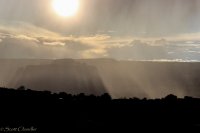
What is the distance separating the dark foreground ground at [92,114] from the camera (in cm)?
3975

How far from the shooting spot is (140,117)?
48.9 metres

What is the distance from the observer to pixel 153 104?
199 feet

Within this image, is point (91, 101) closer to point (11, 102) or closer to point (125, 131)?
point (11, 102)

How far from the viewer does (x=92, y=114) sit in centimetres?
4878

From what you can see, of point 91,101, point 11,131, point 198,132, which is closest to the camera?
point 11,131

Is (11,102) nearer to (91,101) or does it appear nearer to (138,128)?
(91,101)

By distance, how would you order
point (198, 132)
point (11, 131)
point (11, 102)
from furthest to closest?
point (11, 102), point (198, 132), point (11, 131)

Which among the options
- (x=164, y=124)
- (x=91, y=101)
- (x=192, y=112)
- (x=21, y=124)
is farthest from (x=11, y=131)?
(x=192, y=112)

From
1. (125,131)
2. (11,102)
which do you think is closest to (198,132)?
(125,131)

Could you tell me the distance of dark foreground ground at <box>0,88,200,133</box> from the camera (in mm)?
39750

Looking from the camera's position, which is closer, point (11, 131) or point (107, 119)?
point (11, 131)

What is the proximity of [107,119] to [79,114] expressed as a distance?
11.7ft

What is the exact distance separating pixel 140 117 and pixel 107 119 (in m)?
5.05

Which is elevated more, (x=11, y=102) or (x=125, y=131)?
(x=11, y=102)
